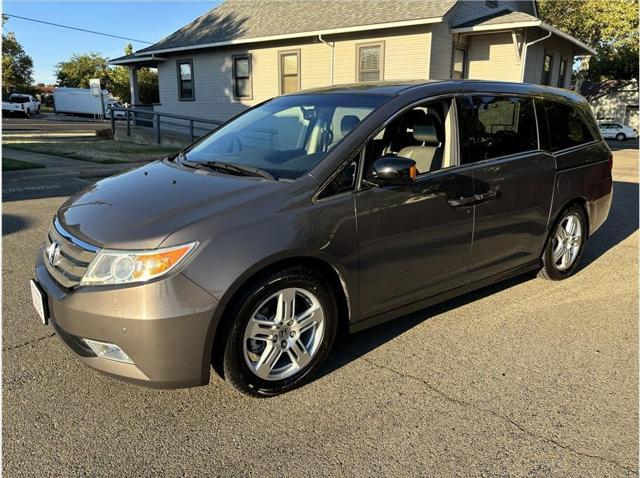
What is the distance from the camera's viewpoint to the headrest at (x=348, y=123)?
325 centimetres

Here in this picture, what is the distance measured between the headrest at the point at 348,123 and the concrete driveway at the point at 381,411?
1465 millimetres

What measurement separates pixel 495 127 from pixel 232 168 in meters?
2.08

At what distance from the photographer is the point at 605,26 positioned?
35031 millimetres

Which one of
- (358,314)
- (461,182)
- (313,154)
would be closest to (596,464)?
(358,314)

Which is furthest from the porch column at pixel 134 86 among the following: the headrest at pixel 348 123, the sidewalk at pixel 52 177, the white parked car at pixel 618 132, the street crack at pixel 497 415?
the white parked car at pixel 618 132

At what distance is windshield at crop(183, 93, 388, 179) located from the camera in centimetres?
325

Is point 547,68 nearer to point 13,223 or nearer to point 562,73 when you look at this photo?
point 562,73

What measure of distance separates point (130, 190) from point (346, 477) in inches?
81.4

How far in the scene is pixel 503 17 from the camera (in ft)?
46.5

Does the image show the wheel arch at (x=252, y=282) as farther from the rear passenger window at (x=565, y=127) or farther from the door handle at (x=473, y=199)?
the rear passenger window at (x=565, y=127)

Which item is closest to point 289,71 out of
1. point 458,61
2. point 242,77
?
point 242,77

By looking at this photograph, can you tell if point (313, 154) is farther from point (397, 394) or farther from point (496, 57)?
point (496, 57)

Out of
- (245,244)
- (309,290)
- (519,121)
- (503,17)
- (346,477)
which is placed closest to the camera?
(346,477)

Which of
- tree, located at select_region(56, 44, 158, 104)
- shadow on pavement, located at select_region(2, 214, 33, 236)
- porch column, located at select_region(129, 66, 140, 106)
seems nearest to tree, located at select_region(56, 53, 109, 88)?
tree, located at select_region(56, 44, 158, 104)
